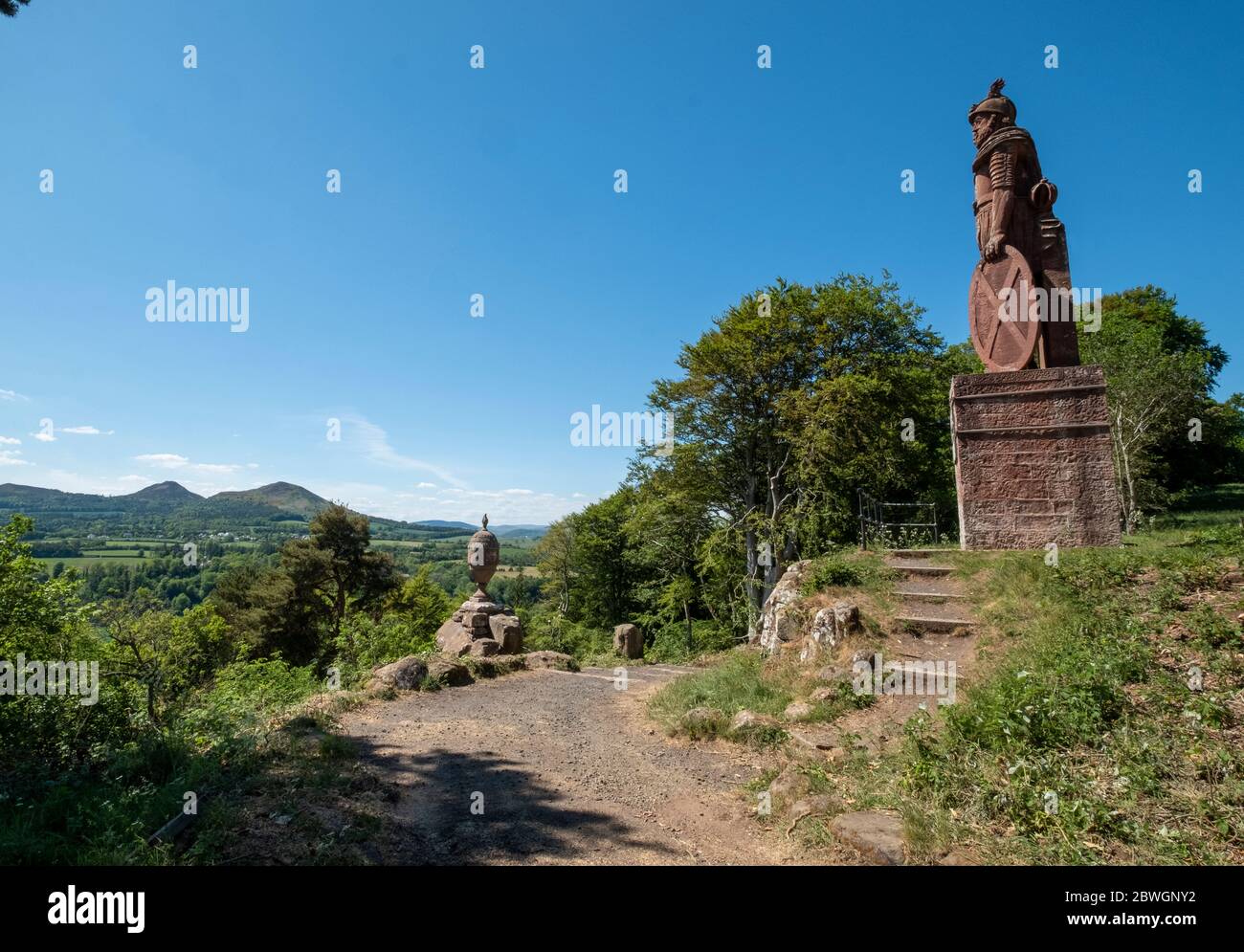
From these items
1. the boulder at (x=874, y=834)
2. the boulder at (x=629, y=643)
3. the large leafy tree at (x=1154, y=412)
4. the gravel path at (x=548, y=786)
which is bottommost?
the boulder at (x=629, y=643)

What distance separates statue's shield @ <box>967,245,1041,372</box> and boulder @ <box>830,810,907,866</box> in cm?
981

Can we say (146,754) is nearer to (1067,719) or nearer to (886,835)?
(886,835)

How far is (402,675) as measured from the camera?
10.4 meters

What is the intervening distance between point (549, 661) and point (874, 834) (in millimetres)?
10975

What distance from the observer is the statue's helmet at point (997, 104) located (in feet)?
35.7

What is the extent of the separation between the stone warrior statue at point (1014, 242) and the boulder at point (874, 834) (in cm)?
983

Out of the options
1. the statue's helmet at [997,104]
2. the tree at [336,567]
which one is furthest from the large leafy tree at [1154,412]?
the tree at [336,567]

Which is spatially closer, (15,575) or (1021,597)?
(1021,597)

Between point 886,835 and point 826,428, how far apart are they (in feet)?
48.0

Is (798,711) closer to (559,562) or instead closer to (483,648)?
(483,648)

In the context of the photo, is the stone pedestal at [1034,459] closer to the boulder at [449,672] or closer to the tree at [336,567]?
the boulder at [449,672]

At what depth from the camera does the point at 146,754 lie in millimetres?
4957

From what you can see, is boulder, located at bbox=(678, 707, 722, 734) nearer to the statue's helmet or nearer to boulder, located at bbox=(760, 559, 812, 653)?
boulder, located at bbox=(760, 559, 812, 653)
